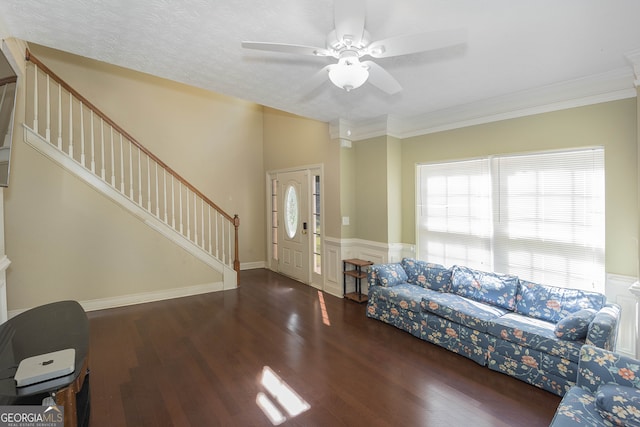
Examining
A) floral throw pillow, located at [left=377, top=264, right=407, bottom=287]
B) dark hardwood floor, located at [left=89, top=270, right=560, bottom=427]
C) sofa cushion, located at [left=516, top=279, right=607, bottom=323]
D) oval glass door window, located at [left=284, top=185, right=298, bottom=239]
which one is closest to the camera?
dark hardwood floor, located at [left=89, top=270, right=560, bottom=427]

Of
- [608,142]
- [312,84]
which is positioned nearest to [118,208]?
[312,84]

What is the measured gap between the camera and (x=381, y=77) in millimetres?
2092

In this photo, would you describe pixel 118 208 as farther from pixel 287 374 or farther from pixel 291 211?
pixel 287 374

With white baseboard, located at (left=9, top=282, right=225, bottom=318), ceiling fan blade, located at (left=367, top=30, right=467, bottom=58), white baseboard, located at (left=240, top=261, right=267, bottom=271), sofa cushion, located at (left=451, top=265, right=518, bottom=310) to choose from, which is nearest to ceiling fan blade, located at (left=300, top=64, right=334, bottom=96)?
ceiling fan blade, located at (left=367, top=30, right=467, bottom=58)

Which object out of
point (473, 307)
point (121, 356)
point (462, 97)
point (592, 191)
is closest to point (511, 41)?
point (462, 97)

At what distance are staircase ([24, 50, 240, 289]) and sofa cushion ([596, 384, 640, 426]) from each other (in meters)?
4.49

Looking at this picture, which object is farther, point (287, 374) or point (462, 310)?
point (462, 310)

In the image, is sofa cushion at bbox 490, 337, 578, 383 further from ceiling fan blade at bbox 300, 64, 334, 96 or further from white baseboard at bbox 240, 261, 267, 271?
white baseboard at bbox 240, 261, 267, 271

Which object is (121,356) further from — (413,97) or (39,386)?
(413,97)

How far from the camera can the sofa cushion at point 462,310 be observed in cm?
273

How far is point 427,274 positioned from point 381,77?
2657mm

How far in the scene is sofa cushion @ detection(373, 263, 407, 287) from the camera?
3734 millimetres
